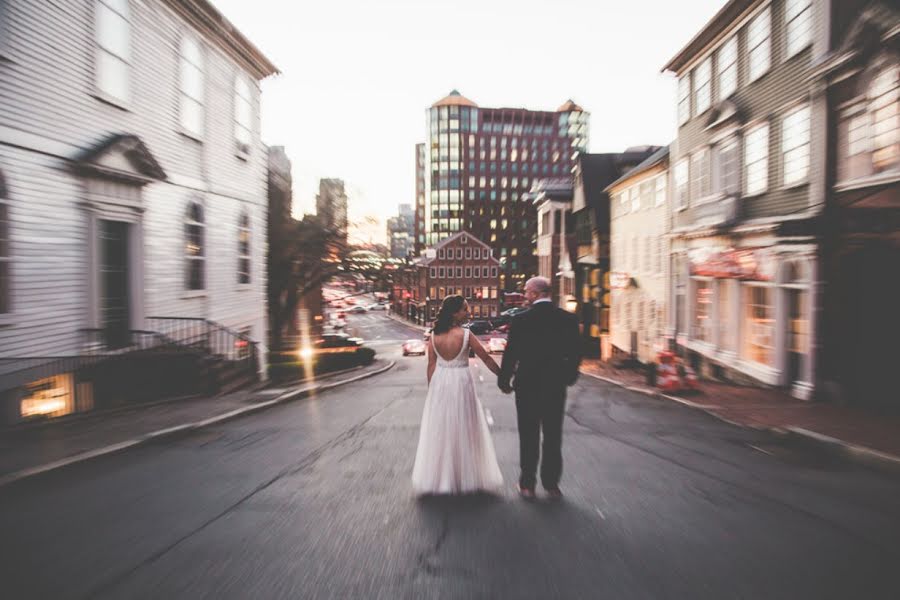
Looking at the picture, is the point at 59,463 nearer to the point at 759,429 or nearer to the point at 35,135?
the point at 35,135

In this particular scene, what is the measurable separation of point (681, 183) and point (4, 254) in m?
19.4

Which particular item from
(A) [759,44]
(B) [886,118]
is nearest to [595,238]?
(A) [759,44]

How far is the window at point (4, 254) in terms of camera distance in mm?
8844

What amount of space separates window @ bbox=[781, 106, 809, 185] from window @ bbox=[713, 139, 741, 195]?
7.42 feet

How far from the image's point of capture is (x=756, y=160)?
49.6 ft

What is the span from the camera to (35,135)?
9422 millimetres

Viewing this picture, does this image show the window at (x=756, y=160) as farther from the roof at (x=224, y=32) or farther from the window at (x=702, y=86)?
the roof at (x=224, y=32)

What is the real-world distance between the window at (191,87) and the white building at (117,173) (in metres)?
0.05

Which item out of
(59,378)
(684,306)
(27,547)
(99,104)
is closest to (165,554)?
(27,547)

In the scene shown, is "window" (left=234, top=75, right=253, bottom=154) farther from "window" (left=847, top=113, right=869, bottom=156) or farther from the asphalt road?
"window" (left=847, top=113, right=869, bottom=156)

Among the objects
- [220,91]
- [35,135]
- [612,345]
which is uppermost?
[220,91]

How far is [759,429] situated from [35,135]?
12698 millimetres

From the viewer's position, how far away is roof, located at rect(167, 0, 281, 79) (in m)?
13.9

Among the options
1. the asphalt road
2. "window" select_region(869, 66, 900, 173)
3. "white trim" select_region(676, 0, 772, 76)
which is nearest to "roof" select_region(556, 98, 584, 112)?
"white trim" select_region(676, 0, 772, 76)
